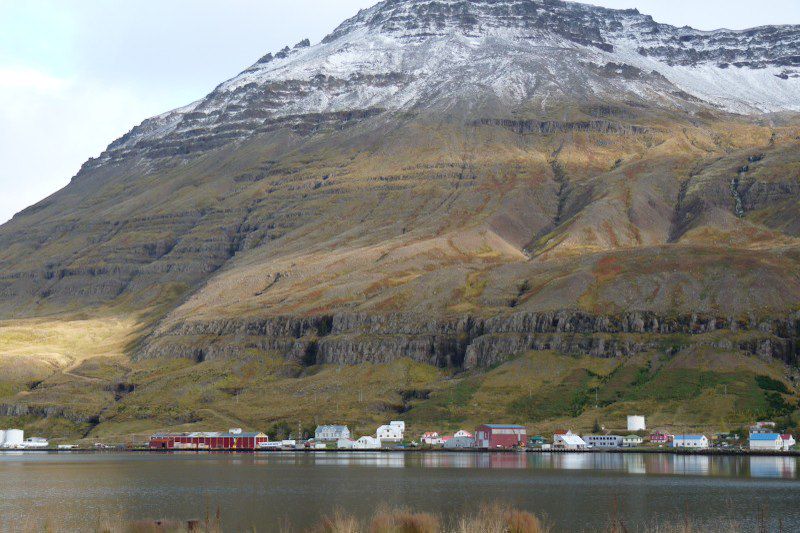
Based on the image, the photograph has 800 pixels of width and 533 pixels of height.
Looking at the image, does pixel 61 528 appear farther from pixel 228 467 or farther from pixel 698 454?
pixel 698 454

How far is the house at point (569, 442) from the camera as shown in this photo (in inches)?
7564

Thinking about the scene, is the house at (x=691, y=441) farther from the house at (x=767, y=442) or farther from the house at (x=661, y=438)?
the house at (x=767, y=442)

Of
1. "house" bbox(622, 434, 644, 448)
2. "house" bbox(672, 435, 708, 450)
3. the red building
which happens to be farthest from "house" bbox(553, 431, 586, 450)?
"house" bbox(672, 435, 708, 450)

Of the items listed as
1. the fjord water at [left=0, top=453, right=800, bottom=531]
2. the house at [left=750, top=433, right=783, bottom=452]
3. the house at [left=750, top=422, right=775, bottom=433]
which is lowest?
the fjord water at [left=0, top=453, right=800, bottom=531]

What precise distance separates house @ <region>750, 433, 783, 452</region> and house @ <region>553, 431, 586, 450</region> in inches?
1095

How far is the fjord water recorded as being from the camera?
281 feet

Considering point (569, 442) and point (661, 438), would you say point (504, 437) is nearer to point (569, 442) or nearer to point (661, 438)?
point (569, 442)

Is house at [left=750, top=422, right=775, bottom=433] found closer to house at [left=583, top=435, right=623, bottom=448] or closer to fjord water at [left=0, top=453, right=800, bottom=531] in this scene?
fjord water at [left=0, top=453, right=800, bottom=531]

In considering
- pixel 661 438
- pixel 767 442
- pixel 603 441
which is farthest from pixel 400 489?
pixel 661 438

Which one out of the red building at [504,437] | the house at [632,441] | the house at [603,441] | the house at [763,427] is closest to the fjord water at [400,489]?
the house at [763,427]

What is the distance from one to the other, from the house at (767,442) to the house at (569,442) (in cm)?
2782

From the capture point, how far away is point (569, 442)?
193 metres

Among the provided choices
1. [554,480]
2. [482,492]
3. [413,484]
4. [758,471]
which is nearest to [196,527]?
[482,492]

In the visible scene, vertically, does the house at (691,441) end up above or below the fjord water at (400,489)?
above
